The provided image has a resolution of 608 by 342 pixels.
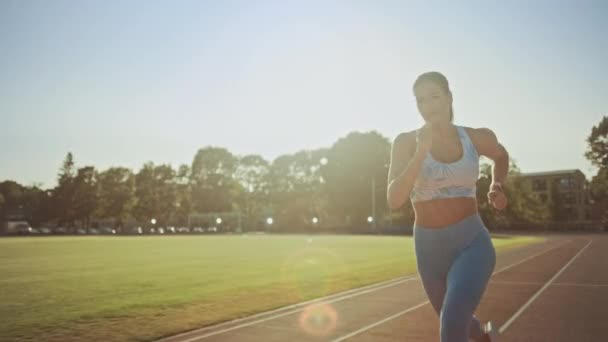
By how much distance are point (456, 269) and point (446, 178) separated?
0.54 m

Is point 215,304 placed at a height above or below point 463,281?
below

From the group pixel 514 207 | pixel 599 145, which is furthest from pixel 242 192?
pixel 599 145

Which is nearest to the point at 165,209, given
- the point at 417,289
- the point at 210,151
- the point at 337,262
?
the point at 210,151

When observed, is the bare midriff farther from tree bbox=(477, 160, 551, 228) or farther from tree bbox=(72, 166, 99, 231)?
tree bbox=(72, 166, 99, 231)

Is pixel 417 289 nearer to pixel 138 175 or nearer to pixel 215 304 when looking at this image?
pixel 215 304

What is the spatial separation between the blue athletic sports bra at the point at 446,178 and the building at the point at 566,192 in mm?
A: 120622

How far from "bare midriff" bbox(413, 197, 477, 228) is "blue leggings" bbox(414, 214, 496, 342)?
3 centimetres

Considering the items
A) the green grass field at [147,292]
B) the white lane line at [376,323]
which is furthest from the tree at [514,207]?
the white lane line at [376,323]

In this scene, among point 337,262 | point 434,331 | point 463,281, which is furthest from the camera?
point 337,262

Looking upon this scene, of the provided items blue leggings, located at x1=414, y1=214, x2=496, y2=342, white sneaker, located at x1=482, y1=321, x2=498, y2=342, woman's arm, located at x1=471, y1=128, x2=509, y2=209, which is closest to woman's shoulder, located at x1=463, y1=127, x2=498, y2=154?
woman's arm, located at x1=471, y1=128, x2=509, y2=209

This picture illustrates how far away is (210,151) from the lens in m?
102

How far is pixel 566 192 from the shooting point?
115 metres

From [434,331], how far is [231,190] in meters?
95.9

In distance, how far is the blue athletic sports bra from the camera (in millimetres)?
2875
